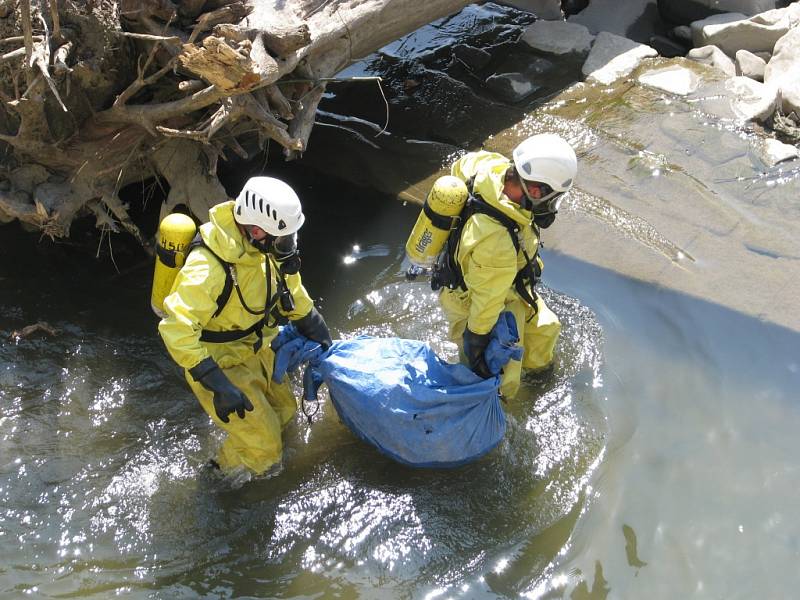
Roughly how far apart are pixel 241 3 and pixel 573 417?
3.86 m

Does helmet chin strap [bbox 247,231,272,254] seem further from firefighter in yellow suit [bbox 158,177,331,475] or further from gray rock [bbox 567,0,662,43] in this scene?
gray rock [bbox 567,0,662,43]

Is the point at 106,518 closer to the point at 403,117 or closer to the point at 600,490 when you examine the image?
the point at 600,490

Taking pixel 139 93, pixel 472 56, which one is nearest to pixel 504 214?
pixel 139 93

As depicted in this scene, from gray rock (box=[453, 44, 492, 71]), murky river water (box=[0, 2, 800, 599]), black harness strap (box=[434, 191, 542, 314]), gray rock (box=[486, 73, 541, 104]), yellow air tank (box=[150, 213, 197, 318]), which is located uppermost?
yellow air tank (box=[150, 213, 197, 318])

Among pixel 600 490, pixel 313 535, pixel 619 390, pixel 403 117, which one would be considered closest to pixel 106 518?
pixel 313 535

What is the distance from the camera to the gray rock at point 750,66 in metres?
8.56

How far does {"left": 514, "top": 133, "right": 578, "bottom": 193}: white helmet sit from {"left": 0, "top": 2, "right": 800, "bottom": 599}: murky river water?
177 cm

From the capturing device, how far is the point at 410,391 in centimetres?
469

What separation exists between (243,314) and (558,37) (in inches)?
260

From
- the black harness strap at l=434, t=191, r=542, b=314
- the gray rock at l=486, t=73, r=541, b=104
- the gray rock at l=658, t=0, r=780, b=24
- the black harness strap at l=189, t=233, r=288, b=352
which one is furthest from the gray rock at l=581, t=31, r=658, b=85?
the black harness strap at l=189, t=233, r=288, b=352

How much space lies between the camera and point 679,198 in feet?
23.5

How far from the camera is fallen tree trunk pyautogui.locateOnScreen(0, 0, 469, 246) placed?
17.5ft

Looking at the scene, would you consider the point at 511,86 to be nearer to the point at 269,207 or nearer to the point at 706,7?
the point at 706,7

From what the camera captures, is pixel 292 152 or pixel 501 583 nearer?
pixel 501 583
